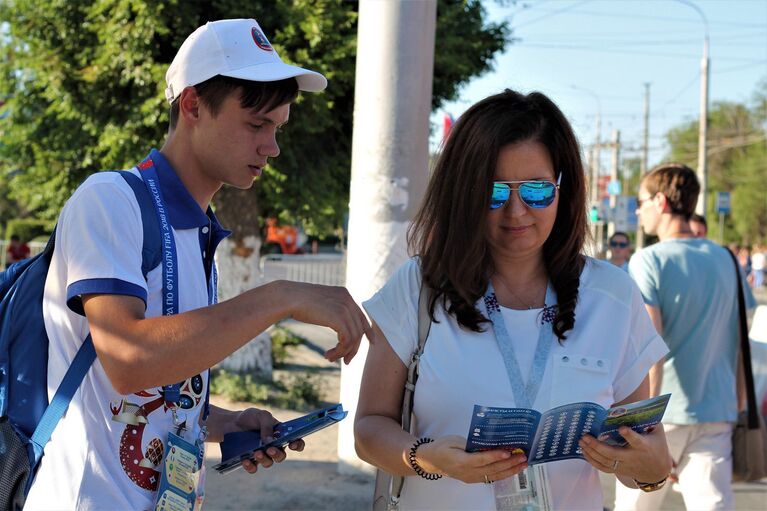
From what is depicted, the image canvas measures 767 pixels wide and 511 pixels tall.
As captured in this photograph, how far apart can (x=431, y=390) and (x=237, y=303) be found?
2.47 feet

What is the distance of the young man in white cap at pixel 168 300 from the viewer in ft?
5.92

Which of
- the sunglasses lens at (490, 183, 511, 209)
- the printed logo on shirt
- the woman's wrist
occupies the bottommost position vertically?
the woman's wrist

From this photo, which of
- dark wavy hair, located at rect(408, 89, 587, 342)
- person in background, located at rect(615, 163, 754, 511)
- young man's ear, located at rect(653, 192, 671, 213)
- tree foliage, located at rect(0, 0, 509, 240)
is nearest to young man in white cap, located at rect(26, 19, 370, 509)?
dark wavy hair, located at rect(408, 89, 587, 342)

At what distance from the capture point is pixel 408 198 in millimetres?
6109

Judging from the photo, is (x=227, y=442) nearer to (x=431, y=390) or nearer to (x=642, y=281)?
(x=431, y=390)

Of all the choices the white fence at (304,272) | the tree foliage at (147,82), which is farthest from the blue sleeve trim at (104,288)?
the white fence at (304,272)

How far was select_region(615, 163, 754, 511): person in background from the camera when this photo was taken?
459 cm

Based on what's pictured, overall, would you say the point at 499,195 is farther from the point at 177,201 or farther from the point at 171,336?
the point at 171,336

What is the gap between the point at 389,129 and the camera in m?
6.06

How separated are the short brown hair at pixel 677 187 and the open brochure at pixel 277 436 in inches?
127

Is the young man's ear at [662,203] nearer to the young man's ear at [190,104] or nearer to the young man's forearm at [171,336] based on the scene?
the young man's ear at [190,104]

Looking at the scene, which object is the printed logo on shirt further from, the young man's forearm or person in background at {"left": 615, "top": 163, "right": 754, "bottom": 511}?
person in background at {"left": 615, "top": 163, "right": 754, "bottom": 511}

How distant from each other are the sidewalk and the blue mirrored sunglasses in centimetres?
411

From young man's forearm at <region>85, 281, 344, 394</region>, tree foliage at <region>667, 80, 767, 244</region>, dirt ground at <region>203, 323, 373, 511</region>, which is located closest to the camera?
young man's forearm at <region>85, 281, 344, 394</region>
